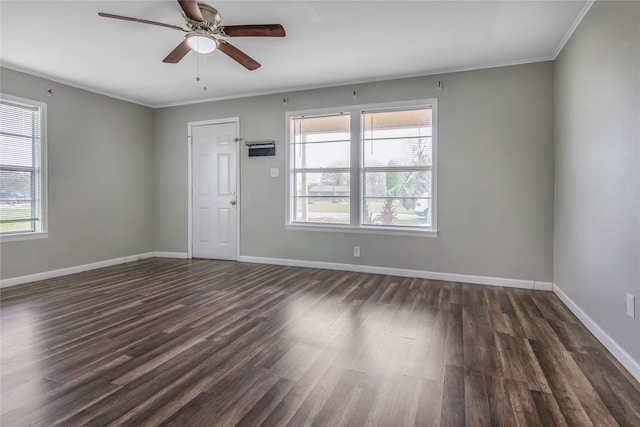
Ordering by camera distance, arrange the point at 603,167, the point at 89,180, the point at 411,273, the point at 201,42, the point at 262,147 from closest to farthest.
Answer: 1. the point at 603,167
2. the point at 201,42
3. the point at 411,273
4. the point at 89,180
5. the point at 262,147

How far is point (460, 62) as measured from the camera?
3.86 metres

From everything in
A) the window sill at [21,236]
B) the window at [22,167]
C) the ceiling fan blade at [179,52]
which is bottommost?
the window sill at [21,236]

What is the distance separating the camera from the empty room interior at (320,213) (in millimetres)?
1875

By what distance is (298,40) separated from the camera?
3.27 m

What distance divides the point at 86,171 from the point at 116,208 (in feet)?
2.33

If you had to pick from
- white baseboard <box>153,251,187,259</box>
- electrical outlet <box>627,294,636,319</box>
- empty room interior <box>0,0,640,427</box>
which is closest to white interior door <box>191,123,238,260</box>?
empty room interior <box>0,0,640,427</box>

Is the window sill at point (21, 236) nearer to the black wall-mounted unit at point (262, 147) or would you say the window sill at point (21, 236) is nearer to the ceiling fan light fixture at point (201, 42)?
the black wall-mounted unit at point (262, 147)

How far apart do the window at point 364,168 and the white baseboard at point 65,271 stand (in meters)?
2.78

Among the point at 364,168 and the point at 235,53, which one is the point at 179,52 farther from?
the point at 364,168

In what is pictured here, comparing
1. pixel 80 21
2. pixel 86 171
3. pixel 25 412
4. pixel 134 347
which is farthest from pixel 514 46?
pixel 86 171

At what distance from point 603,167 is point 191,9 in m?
3.17

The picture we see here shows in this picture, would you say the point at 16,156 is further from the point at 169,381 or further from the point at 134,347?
the point at 169,381

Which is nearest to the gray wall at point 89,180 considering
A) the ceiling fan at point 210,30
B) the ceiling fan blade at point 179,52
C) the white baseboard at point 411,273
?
the white baseboard at point 411,273

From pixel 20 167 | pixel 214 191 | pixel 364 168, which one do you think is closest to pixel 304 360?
pixel 364 168
